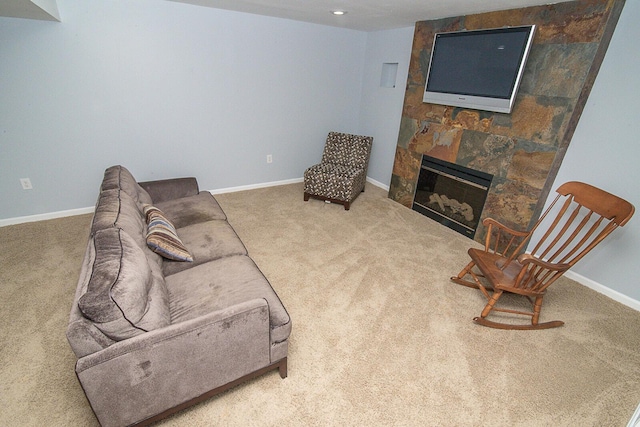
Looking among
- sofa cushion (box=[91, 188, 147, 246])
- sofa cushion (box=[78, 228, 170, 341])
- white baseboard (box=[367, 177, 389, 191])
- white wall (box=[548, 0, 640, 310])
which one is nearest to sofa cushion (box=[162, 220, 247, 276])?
sofa cushion (box=[91, 188, 147, 246])

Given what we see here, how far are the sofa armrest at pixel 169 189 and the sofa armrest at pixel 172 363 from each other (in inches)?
76.4

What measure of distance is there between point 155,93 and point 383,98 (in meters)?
2.86

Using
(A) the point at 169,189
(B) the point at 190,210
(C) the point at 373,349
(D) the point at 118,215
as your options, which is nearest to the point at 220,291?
(D) the point at 118,215

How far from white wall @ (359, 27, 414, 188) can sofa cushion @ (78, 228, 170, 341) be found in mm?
3484

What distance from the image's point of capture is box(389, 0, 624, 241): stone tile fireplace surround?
7.28 ft

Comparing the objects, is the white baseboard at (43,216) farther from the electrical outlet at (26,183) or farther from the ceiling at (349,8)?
the ceiling at (349,8)

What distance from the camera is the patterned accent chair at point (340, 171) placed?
3654mm

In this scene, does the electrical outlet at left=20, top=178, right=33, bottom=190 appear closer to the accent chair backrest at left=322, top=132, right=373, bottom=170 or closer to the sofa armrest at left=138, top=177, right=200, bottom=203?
the sofa armrest at left=138, top=177, right=200, bottom=203

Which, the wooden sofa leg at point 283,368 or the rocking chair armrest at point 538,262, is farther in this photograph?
the rocking chair armrest at point 538,262

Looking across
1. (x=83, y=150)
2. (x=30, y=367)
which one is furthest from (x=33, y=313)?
(x=83, y=150)

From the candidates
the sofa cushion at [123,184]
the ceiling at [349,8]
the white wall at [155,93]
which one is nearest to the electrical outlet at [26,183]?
the white wall at [155,93]

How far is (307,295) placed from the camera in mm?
2264

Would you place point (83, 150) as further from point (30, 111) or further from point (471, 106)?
point (471, 106)

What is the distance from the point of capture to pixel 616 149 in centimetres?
226
